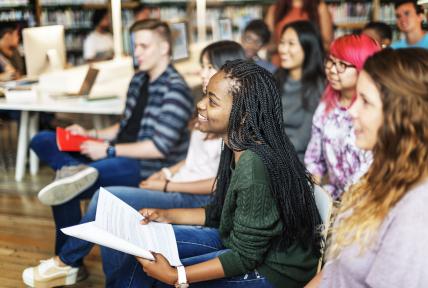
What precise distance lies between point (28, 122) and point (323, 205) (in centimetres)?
306

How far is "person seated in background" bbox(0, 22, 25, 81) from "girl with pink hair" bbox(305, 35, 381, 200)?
3.05 metres

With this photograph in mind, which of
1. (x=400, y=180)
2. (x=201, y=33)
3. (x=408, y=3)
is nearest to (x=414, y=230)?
(x=400, y=180)

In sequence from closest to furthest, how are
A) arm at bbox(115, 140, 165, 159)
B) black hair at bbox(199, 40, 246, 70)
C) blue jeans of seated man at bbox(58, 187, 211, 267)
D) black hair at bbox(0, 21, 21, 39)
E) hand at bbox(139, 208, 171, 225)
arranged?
hand at bbox(139, 208, 171, 225), blue jeans of seated man at bbox(58, 187, 211, 267), black hair at bbox(199, 40, 246, 70), arm at bbox(115, 140, 165, 159), black hair at bbox(0, 21, 21, 39)

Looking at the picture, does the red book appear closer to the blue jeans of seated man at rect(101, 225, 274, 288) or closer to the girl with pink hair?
the blue jeans of seated man at rect(101, 225, 274, 288)

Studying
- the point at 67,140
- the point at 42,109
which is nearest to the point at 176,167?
the point at 67,140

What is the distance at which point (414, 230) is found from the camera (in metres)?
1.15

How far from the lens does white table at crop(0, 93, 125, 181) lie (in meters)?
3.56

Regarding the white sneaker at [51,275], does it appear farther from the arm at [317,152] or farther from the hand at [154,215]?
the arm at [317,152]

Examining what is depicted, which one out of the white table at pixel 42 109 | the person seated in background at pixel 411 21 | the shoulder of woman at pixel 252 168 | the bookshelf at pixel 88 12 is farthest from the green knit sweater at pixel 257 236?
the bookshelf at pixel 88 12

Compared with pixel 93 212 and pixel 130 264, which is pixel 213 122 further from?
pixel 93 212

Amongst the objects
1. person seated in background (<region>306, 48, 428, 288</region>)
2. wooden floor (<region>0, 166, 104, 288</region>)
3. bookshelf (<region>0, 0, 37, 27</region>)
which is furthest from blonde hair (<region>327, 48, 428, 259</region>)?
bookshelf (<region>0, 0, 37, 27</region>)

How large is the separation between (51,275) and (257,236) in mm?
1132

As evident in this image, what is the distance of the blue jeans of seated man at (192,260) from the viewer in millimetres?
1623

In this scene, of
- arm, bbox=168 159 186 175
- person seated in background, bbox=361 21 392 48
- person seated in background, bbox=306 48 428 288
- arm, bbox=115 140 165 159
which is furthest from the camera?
person seated in background, bbox=361 21 392 48
